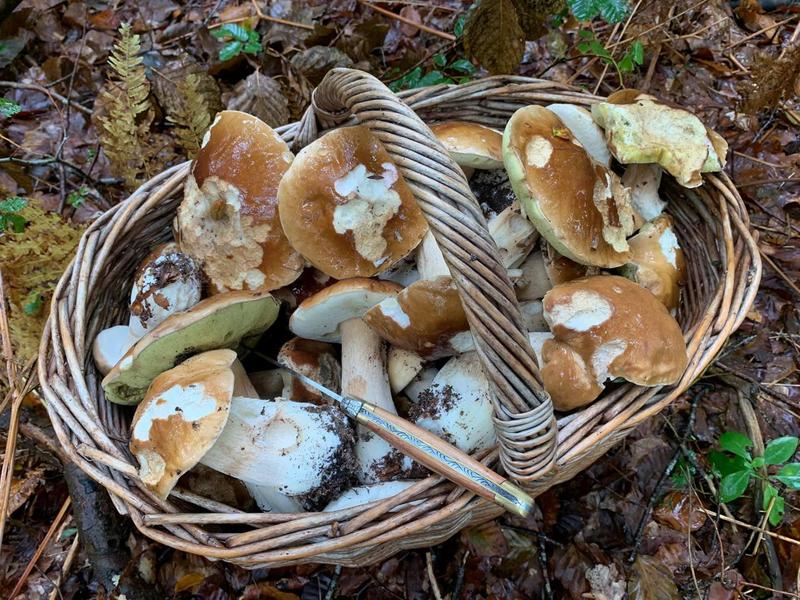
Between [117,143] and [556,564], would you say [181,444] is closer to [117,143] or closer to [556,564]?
[556,564]

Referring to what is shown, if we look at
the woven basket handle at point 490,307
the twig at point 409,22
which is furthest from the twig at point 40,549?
the twig at point 409,22

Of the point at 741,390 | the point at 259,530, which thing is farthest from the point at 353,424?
the point at 741,390

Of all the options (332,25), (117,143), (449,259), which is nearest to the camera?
(449,259)

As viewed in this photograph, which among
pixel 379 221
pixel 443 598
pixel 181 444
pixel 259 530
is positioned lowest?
pixel 443 598

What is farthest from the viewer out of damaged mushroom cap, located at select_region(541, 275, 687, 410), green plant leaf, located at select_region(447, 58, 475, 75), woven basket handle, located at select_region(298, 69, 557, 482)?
A: green plant leaf, located at select_region(447, 58, 475, 75)

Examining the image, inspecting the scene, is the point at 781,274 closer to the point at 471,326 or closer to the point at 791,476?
the point at 791,476

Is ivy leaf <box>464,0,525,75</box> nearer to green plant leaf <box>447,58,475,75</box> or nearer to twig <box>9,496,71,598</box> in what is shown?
green plant leaf <box>447,58,475,75</box>

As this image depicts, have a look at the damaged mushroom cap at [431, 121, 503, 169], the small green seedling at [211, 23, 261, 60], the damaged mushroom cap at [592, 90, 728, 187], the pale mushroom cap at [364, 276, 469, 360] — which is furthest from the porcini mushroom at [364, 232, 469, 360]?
the small green seedling at [211, 23, 261, 60]
